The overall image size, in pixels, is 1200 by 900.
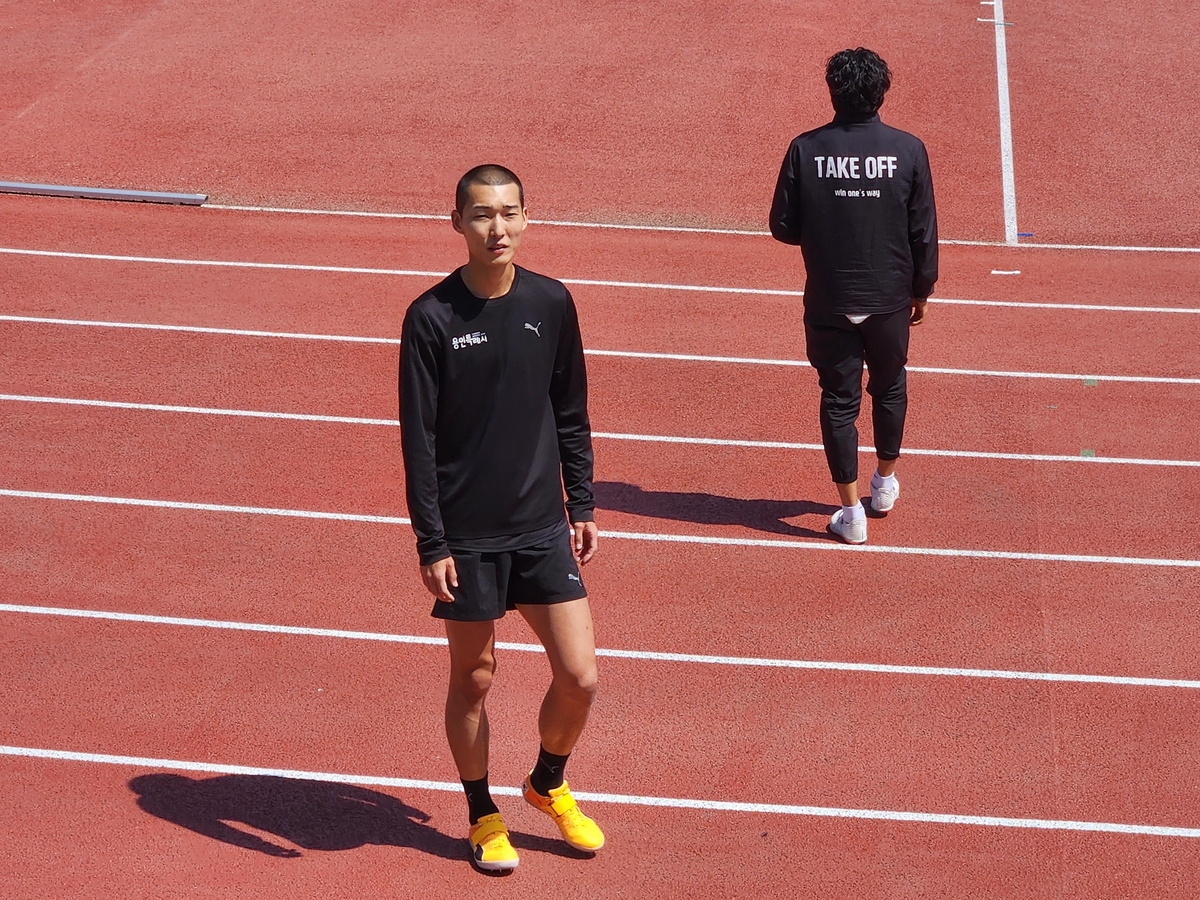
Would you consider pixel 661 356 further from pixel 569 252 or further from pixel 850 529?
pixel 850 529

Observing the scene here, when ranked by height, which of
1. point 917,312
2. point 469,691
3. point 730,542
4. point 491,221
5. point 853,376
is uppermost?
point 491,221

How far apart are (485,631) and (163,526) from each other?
122 inches

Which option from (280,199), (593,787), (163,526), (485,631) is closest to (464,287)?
(485,631)

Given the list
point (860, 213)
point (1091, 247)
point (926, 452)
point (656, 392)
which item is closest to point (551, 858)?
point (860, 213)

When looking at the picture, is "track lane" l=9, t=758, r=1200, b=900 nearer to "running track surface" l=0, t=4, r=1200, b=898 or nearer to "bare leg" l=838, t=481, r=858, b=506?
"running track surface" l=0, t=4, r=1200, b=898

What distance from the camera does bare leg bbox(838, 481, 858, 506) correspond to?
21.4 feet

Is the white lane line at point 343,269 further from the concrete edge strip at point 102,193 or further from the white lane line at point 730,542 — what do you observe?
the white lane line at point 730,542

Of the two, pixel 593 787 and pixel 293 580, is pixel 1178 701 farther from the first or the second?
pixel 293 580

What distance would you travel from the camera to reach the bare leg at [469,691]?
416cm

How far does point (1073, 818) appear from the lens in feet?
15.7

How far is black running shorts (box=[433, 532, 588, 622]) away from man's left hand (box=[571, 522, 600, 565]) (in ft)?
0.27

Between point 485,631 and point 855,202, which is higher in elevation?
point 855,202

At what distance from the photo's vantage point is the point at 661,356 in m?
8.52

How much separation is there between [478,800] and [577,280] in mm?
5650
